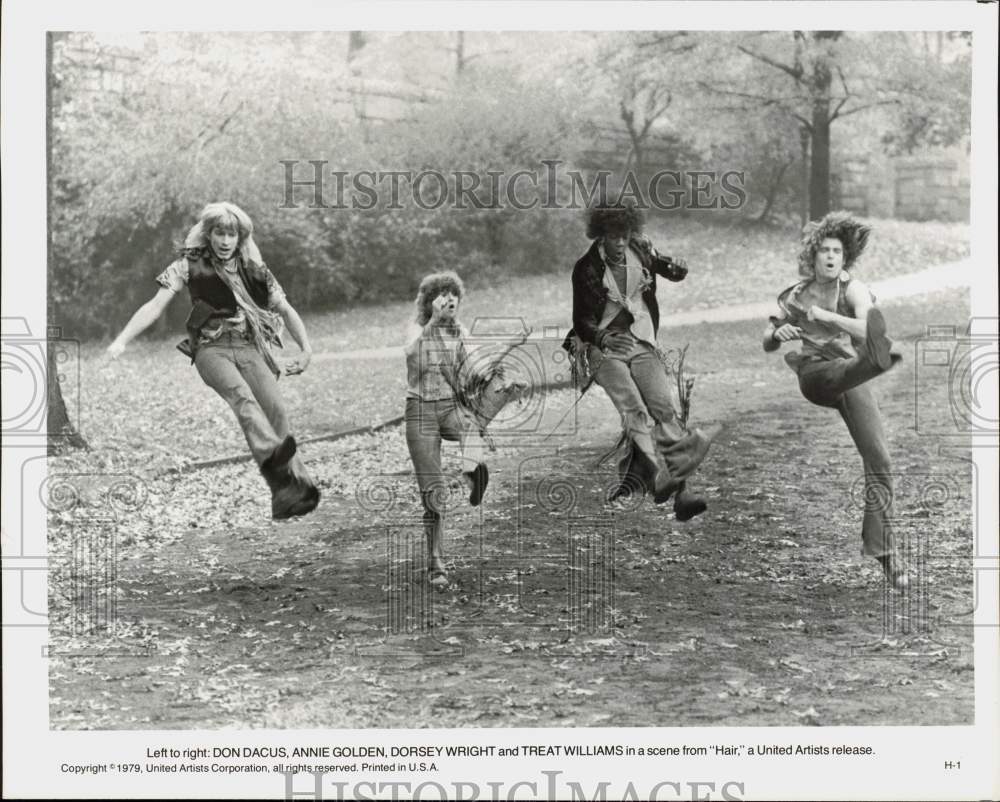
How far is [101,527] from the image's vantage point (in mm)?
8695

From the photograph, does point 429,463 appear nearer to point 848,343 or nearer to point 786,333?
point 786,333

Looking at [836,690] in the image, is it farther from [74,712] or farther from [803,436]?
[74,712]

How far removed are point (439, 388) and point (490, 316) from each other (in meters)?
0.47

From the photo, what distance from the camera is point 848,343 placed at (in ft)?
28.6

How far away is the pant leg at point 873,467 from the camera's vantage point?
28.7 ft

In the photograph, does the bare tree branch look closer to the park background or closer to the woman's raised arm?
the park background

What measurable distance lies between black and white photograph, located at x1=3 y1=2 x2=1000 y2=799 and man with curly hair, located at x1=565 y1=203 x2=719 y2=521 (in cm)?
2

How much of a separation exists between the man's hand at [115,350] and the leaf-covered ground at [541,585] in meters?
0.20

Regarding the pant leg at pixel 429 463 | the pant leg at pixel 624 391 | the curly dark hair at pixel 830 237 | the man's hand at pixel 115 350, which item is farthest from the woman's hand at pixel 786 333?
the man's hand at pixel 115 350

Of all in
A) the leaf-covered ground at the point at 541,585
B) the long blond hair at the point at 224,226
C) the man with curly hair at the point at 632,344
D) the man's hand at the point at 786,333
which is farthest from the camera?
the man's hand at the point at 786,333

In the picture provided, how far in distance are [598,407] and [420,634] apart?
152 centimetres

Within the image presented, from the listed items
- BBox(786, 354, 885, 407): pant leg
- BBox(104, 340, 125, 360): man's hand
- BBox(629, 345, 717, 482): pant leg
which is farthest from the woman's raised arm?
BBox(786, 354, 885, 407): pant leg

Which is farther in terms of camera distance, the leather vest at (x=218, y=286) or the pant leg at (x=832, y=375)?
the pant leg at (x=832, y=375)

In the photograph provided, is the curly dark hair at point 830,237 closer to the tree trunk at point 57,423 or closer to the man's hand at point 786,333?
the man's hand at point 786,333
